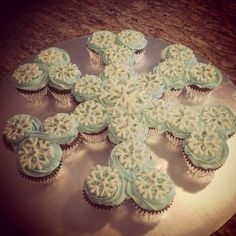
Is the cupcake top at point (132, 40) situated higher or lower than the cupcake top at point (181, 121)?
higher

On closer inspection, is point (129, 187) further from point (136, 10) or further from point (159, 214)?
point (136, 10)

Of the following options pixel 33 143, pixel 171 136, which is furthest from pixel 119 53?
pixel 33 143

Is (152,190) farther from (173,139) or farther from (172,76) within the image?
(172,76)

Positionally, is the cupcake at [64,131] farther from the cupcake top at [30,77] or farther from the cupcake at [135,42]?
the cupcake at [135,42]

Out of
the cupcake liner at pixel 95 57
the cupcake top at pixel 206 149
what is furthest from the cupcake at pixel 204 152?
the cupcake liner at pixel 95 57

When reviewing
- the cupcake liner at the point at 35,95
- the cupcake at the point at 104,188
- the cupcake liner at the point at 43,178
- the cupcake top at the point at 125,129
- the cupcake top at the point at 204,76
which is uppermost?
the cupcake top at the point at 204,76

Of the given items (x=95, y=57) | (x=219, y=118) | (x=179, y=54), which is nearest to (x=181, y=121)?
(x=219, y=118)
